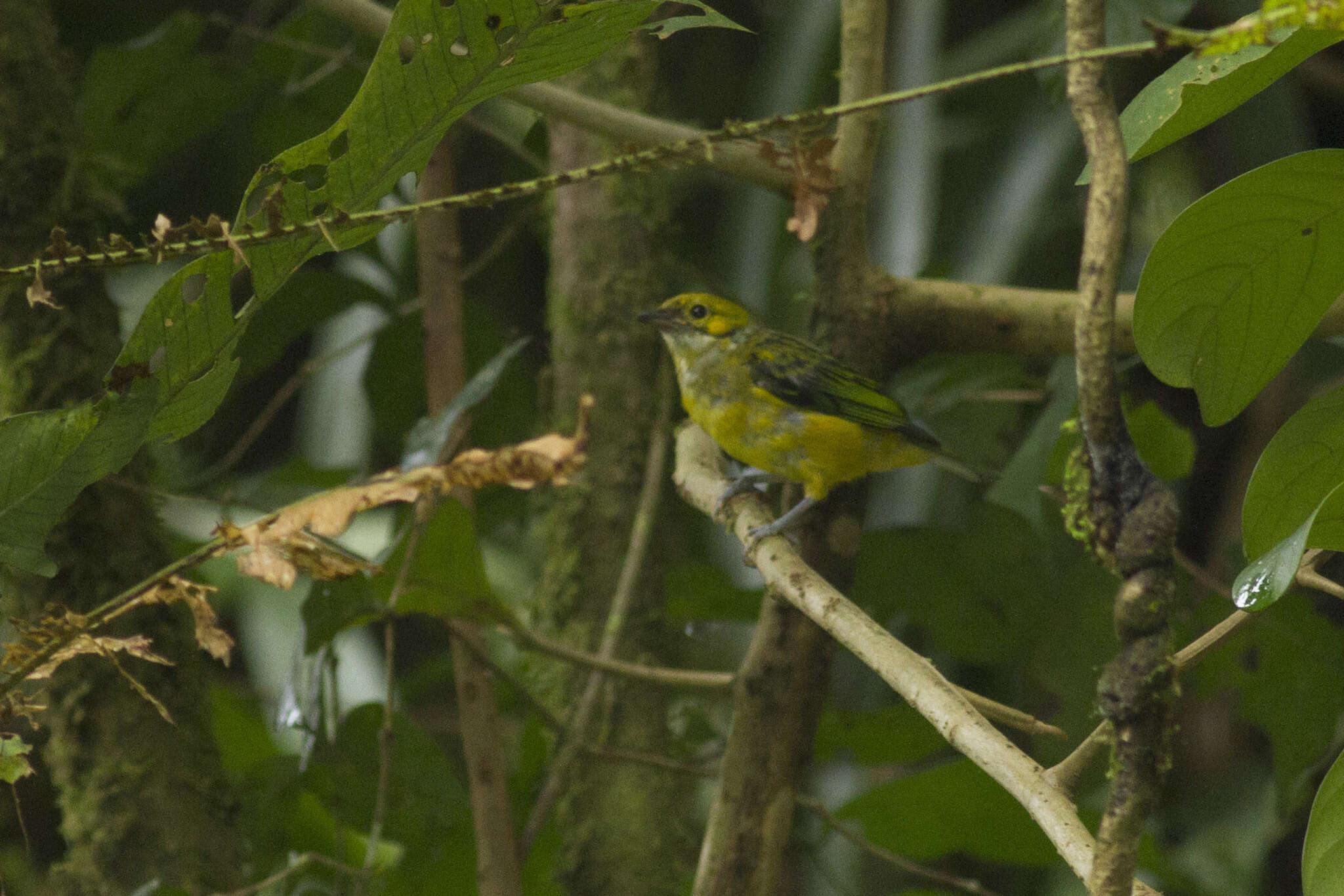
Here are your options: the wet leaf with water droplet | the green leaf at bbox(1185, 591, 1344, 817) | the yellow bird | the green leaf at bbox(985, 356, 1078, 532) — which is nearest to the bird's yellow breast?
the yellow bird

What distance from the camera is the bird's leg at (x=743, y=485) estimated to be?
1.31 metres

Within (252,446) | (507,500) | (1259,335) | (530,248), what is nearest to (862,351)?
(1259,335)

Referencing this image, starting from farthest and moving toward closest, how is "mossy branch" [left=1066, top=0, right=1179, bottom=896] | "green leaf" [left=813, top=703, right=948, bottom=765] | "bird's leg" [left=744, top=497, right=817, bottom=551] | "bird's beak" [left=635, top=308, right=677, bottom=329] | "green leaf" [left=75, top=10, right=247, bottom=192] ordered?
1. "green leaf" [left=75, top=10, right=247, bottom=192]
2. "bird's beak" [left=635, top=308, right=677, bottom=329]
3. "green leaf" [left=813, top=703, right=948, bottom=765]
4. "bird's leg" [left=744, top=497, right=817, bottom=551]
5. "mossy branch" [left=1066, top=0, right=1179, bottom=896]

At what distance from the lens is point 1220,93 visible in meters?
0.67

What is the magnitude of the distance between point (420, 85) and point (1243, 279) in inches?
20.2

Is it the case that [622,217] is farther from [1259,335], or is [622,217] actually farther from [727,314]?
[1259,335]

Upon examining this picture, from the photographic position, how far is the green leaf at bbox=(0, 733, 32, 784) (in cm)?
73

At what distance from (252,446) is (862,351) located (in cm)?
240

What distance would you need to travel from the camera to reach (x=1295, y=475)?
2.45 feet

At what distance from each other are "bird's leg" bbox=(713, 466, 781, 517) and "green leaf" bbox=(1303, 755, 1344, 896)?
2.28ft

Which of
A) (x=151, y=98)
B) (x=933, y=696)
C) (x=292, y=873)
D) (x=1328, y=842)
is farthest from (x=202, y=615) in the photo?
(x=151, y=98)

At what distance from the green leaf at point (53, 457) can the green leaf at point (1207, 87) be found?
623 mm

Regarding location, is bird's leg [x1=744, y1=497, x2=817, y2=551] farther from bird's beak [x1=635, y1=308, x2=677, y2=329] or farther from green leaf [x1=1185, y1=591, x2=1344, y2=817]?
green leaf [x1=1185, y1=591, x2=1344, y2=817]

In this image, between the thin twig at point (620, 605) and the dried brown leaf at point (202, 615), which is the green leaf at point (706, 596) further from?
the dried brown leaf at point (202, 615)
